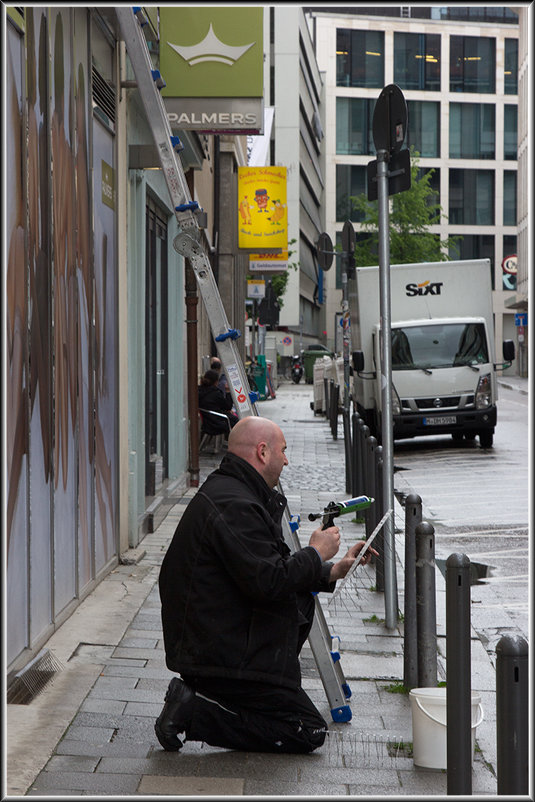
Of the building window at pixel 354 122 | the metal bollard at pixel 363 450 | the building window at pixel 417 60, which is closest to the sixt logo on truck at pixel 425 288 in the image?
the metal bollard at pixel 363 450

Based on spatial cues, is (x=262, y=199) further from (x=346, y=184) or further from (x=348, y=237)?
(x=346, y=184)

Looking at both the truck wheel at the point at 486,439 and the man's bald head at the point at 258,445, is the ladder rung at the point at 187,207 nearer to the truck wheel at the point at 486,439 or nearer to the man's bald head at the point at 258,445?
the man's bald head at the point at 258,445

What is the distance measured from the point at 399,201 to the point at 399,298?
30.3 m

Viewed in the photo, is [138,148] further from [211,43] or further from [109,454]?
[109,454]

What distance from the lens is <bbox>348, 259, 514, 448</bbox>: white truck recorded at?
19.2 meters

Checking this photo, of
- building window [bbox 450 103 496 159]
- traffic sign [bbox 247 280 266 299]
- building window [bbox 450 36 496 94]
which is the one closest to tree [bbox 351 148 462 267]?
traffic sign [bbox 247 280 266 299]

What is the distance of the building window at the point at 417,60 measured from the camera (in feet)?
262

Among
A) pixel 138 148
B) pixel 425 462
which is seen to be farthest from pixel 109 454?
pixel 425 462

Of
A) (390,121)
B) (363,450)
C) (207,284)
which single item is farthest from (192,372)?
(207,284)

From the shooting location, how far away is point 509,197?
272ft

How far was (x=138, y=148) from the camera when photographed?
371 inches

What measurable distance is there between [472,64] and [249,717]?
271 ft

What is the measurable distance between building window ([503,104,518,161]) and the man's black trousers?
81580mm

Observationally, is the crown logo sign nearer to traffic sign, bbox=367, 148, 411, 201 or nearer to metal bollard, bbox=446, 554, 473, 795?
traffic sign, bbox=367, 148, 411, 201
